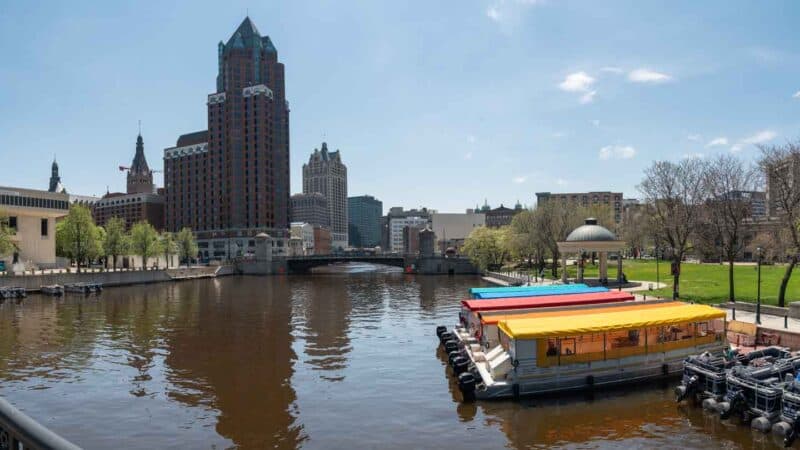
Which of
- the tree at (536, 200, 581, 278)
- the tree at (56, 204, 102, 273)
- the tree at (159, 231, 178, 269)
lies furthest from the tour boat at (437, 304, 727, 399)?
the tree at (159, 231, 178, 269)

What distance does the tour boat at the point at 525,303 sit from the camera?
41094 mm

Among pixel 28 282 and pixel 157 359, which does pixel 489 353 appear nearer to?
pixel 157 359

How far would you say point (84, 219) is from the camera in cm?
11762

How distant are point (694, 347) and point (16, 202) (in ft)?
414

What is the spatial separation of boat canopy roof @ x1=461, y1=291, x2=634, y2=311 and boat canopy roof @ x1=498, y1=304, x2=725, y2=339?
7277 mm

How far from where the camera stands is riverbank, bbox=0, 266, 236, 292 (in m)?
93.4

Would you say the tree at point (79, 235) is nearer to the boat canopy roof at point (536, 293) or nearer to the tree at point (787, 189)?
the boat canopy roof at point (536, 293)

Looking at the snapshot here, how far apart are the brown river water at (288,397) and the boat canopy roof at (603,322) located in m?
3.39

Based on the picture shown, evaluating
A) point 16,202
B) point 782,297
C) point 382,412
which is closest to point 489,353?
point 382,412

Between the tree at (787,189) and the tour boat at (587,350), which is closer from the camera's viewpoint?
the tour boat at (587,350)

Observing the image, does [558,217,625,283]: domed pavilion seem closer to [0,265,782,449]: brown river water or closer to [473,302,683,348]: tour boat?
[0,265,782,449]: brown river water

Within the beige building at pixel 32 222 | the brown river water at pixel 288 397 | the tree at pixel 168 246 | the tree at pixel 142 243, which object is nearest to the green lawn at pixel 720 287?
the brown river water at pixel 288 397

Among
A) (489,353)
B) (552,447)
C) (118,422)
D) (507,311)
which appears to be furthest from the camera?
(507,311)

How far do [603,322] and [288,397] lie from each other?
58.0 feet
